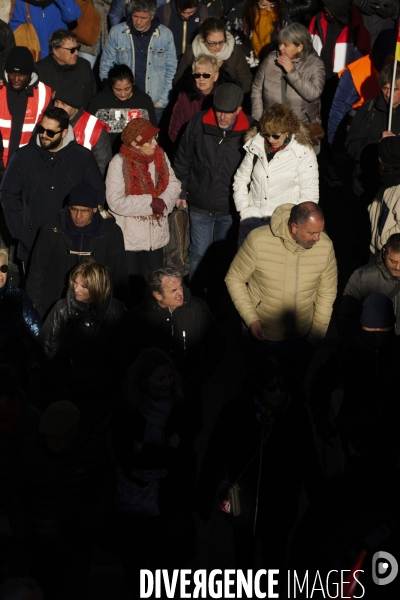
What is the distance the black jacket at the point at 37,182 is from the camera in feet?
26.7

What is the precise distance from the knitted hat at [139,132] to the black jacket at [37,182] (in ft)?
1.32

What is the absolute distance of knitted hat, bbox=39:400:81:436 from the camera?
210 inches

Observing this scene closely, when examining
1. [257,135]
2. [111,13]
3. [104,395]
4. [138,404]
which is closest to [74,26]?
[111,13]

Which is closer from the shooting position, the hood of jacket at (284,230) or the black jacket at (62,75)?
the hood of jacket at (284,230)

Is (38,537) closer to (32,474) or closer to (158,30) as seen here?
(32,474)

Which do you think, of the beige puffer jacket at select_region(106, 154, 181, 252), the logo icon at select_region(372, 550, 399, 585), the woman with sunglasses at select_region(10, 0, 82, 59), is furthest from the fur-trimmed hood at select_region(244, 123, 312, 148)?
the logo icon at select_region(372, 550, 399, 585)

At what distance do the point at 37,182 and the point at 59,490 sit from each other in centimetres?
345

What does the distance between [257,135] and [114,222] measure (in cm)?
156

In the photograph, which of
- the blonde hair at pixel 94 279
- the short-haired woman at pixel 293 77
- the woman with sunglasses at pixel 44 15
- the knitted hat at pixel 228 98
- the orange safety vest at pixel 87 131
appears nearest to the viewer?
the blonde hair at pixel 94 279

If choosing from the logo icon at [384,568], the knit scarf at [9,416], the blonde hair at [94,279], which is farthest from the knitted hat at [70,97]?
the logo icon at [384,568]

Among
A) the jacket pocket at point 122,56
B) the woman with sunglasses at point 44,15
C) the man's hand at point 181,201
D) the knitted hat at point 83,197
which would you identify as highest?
the woman with sunglasses at point 44,15

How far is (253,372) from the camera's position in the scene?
565 centimetres

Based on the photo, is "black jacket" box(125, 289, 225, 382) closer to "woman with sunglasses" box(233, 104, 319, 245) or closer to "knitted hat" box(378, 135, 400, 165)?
"woman with sunglasses" box(233, 104, 319, 245)

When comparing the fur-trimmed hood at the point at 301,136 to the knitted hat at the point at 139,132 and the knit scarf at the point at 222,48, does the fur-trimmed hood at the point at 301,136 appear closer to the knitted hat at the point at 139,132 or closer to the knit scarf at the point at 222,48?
the knitted hat at the point at 139,132
